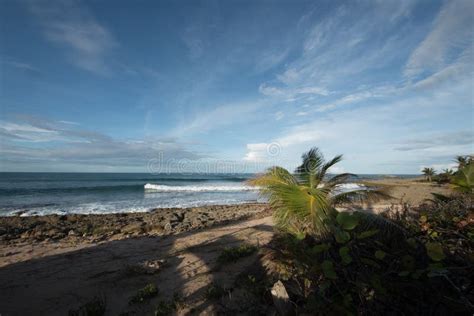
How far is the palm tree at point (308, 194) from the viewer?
3.43 metres

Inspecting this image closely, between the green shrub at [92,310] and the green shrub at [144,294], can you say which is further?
the green shrub at [144,294]

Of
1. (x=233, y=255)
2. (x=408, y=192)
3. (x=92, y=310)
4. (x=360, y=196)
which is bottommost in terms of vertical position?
(x=92, y=310)

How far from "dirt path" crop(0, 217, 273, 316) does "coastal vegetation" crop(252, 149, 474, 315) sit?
62.3 inches

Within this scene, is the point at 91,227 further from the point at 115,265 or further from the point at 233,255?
the point at 233,255

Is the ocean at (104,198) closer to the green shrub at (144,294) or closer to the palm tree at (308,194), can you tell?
the palm tree at (308,194)

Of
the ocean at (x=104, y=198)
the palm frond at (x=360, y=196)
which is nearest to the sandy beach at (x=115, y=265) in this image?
the palm frond at (x=360, y=196)

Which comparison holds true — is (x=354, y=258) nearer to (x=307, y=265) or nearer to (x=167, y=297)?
(x=307, y=265)

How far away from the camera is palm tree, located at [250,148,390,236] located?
11.3 feet

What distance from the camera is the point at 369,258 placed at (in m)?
2.57

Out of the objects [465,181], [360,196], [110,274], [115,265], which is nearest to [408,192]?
[465,181]

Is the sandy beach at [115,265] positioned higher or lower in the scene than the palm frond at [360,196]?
lower

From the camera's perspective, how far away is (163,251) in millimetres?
6840

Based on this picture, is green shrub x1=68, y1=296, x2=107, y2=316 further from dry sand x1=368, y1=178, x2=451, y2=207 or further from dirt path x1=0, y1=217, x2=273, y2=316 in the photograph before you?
dry sand x1=368, y1=178, x2=451, y2=207

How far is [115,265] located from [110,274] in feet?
2.10
